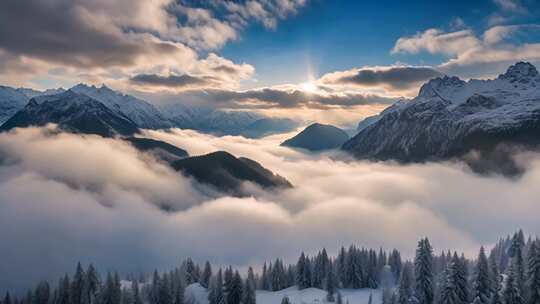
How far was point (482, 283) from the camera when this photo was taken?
303 feet

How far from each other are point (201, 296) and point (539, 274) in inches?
4050

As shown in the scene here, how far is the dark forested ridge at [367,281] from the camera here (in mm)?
92062

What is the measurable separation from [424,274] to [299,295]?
5053 centimetres

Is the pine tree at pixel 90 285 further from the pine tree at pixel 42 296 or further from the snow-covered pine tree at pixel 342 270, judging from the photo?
the snow-covered pine tree at pixel 342 270

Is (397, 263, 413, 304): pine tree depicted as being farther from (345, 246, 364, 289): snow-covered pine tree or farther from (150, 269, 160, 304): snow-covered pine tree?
(150, 269, 160, 304): snow-covered pine tree

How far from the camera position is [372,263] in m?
160

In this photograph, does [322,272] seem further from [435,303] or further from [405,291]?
[435,303]

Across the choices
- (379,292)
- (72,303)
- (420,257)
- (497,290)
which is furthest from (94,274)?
(497,290)

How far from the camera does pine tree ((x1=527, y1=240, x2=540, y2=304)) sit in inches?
3469

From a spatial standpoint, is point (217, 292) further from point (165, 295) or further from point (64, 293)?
point (64, 293)

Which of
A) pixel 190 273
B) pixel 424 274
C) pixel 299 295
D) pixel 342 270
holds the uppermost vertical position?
pixel 424 274

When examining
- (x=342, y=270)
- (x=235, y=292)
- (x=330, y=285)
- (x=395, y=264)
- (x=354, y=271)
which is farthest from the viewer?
(x=395, y=264)

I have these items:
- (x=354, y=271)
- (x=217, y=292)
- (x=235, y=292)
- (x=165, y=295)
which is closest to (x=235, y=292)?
(x=235, y=292)

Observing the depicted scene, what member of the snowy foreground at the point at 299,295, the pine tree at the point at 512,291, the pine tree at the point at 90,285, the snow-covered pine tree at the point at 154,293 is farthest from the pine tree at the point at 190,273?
the pine tree at the point at 512,291
